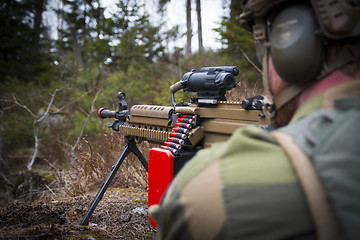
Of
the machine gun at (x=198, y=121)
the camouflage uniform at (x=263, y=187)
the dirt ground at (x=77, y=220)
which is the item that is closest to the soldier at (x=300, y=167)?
the camouflage uniform at (x=263, y=187)

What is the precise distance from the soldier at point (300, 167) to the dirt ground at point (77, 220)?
267cm

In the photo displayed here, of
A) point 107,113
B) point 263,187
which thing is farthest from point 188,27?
point 263,187

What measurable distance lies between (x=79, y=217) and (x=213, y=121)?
7.53ft

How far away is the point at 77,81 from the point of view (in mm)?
11859

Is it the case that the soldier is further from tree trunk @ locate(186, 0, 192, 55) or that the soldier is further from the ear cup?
tree trunk @ locate(186, 0, 192, 55)

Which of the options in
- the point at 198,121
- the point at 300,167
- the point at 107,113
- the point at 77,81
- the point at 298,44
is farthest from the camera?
the point at 77,81

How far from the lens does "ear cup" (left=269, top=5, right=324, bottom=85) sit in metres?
1.19

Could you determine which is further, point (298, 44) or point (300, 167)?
point (298, 44)

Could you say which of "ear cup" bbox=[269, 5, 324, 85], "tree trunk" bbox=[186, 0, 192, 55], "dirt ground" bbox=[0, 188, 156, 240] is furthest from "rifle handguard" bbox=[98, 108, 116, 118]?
"tree trunk" bbox=[186, 0, 192, 55]

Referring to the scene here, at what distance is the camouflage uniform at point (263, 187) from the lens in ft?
2.68

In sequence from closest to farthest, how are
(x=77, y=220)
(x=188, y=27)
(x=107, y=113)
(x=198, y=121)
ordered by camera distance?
(x=198, y=121)
(x=77, y=220)
(x=107, y=113)
(x=188, y=27)

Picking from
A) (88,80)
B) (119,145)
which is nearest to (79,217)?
(119,145)

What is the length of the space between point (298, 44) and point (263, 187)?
62 centimetres

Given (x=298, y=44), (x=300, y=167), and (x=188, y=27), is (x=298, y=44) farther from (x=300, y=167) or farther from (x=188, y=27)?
(x=188, y=27)
